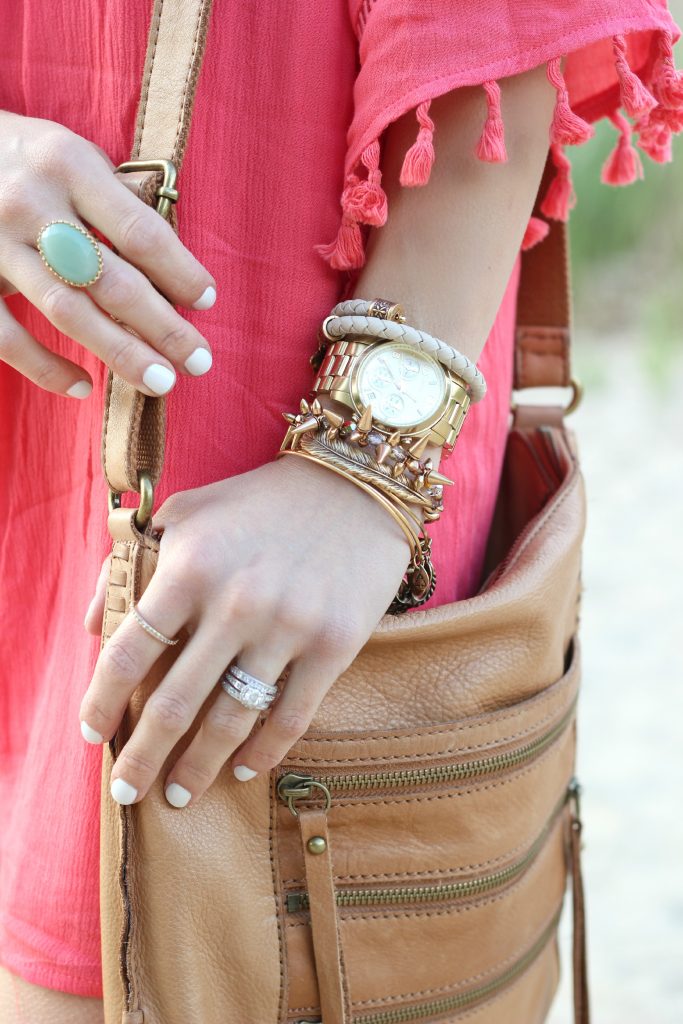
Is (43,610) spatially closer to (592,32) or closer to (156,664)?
(156,664)

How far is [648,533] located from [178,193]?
12.5 ft

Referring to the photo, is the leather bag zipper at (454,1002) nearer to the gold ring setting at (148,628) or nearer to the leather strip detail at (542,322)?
the gold ring setting at (148,628)

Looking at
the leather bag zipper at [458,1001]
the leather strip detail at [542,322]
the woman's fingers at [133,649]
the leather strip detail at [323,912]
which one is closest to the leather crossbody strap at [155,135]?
the woman's fingers at [133,649]

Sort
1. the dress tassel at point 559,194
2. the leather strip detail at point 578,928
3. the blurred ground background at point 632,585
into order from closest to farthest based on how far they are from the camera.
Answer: the dress tassel at point 559,194 → the leather strip detail at point 578,928 → the blurred ground background at point 632,585

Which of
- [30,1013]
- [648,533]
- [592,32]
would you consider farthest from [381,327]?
[648,533]

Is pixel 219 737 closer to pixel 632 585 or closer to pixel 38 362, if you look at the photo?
pixel 38 362

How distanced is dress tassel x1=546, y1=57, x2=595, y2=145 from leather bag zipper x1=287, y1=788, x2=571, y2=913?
2.25 feet

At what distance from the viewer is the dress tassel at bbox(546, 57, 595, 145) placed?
82 centimetres

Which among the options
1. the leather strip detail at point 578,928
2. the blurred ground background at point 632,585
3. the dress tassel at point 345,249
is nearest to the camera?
the dress tassel at point 345,249

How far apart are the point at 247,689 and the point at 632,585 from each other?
11.2 ft

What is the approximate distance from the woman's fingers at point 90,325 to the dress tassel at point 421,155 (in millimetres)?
244

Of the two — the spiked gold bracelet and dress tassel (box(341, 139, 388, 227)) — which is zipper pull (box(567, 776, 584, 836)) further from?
dress tassel (box(341, 139, 388, 227))

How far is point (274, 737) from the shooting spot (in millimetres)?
789

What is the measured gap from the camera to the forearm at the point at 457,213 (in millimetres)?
839
